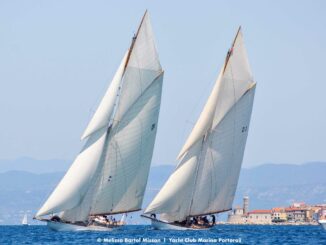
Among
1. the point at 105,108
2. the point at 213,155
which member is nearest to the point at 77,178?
the point at 105,108

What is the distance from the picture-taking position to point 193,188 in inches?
3949

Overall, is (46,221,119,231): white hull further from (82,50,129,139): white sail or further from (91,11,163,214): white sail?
(82,50,129,139): white sail

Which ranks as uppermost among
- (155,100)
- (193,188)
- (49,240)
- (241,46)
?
(241,46)

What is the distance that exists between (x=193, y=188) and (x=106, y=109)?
14.8 m

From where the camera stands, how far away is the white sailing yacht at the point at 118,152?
90.9 metres

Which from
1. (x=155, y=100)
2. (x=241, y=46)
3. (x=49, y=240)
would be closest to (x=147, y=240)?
(x=49, y=240)

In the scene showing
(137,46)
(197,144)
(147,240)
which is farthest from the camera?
(197,144)

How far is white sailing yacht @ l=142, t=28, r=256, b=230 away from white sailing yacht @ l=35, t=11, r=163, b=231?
4.19 meters

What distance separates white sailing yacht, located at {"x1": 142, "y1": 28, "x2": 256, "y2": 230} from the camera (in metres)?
96.9

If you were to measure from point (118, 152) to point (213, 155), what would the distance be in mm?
10375

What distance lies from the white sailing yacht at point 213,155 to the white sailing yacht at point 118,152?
4.19m

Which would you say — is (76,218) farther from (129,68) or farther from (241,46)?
(241,46)

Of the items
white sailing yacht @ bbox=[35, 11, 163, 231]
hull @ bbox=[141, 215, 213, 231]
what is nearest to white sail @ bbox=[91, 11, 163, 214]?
white sailing yacht @ bbox=[35, 11, 163, 231]

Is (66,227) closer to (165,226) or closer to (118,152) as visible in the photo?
(118,152)
